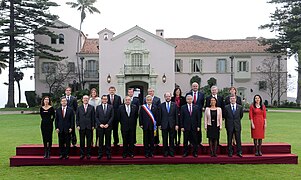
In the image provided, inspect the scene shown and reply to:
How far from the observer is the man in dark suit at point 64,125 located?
945 centimetres

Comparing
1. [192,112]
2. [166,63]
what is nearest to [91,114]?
[192,112]

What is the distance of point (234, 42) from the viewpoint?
45094 millimetres

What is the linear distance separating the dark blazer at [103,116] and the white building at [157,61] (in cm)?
2832

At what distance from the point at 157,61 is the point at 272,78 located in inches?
535

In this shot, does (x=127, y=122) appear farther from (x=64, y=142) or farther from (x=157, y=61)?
(x=157, y=61)

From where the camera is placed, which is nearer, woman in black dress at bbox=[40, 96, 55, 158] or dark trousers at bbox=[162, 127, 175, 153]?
woman in black dress at bbox=[40, 96, 55, 158]

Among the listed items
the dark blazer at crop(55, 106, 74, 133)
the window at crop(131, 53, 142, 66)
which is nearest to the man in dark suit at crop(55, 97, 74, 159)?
the dark blazer at crop(55, 106, 74, 133)

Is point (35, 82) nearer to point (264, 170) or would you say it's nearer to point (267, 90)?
point (267, 90)

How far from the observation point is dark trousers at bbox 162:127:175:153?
31.3 feet

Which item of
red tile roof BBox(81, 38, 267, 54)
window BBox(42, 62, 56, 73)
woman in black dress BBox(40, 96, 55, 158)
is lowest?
woman in black dress BBox(40, 96, 55, 158)

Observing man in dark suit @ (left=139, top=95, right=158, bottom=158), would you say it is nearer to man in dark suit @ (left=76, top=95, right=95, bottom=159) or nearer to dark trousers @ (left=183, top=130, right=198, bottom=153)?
dark trousers @ (left=183, top=130, right=198, bottom=153)

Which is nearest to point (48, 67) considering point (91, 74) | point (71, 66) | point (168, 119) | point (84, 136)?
point (71, 66)

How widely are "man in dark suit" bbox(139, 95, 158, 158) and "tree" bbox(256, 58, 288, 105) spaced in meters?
35.3

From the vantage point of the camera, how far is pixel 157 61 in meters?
38.1
